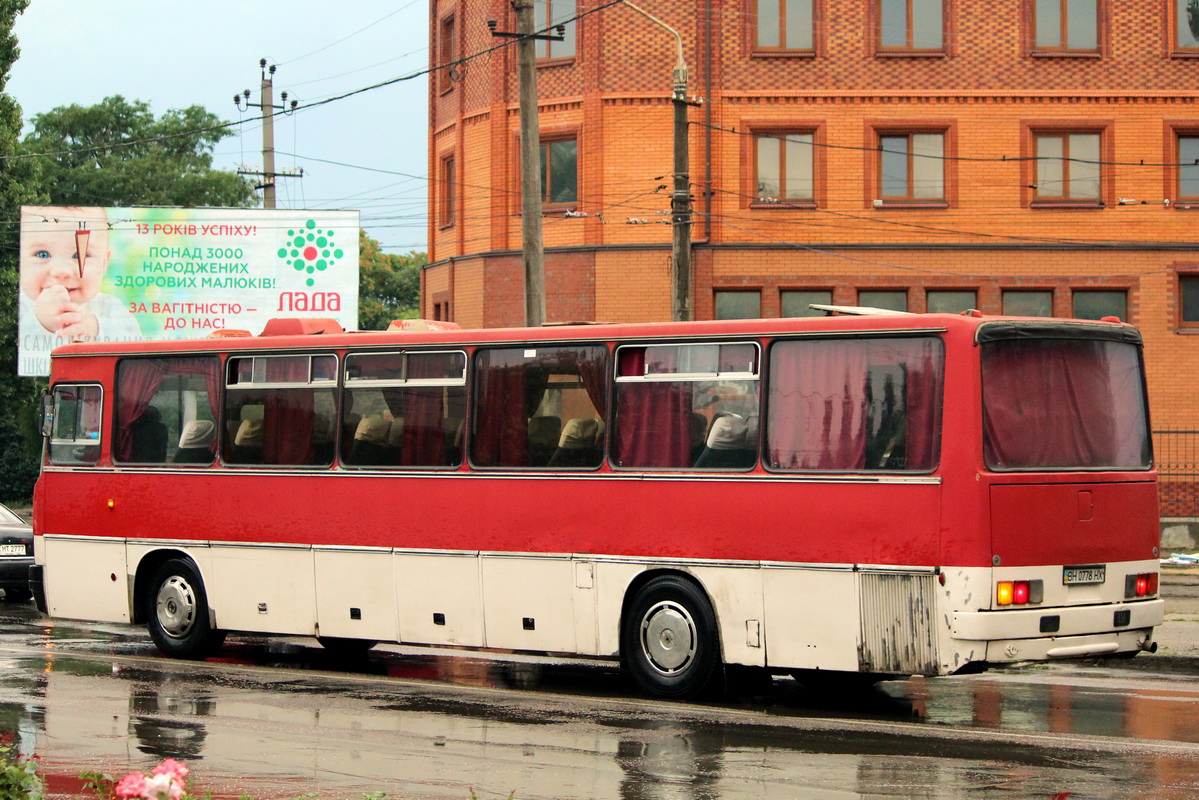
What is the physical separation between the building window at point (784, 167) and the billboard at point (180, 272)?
32.2 ft

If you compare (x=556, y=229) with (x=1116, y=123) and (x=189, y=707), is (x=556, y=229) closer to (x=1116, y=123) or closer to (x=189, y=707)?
(x=1116, y=123)

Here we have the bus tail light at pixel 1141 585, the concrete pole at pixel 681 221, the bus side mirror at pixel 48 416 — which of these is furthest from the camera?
the concrete pole at pixel 681 221

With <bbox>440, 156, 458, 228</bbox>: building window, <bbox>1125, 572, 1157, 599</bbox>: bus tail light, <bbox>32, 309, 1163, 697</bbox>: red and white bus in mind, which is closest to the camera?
<bbox>32, 309, 1163, 697</bbox>: red and white bus

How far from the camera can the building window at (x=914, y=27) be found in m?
34.0

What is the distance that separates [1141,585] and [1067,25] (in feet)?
81.1

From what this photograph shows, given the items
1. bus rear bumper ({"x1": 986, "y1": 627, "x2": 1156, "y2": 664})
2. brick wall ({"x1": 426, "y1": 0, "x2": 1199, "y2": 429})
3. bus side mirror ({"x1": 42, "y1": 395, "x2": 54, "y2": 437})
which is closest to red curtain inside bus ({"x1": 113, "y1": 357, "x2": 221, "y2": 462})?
bus side mirror ({"x1": 42, "y1": 395, "x2": 54, "y2": 437})

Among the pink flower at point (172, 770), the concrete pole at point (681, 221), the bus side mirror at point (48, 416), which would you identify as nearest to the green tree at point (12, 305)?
the concrete pole at point (681, 221)

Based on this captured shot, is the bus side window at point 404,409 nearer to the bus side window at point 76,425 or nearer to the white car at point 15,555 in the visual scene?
the bus side window at point 76,425

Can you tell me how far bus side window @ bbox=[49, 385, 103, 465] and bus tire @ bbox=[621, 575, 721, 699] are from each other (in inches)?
254

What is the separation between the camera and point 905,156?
34.1 metres

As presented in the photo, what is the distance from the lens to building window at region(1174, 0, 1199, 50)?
3397 cm

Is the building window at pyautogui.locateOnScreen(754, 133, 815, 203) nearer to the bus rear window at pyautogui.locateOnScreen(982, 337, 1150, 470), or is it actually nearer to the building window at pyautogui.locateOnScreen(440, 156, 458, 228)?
the building window at pyautogui.locateOnScreen(440, 156, 458, 228)

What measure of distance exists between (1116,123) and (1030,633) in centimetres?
2544

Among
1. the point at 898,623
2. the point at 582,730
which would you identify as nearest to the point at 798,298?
the point at 898,623
